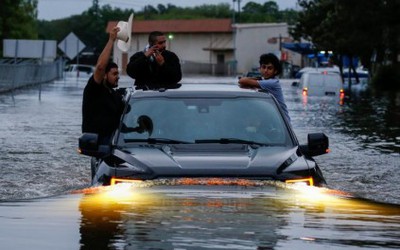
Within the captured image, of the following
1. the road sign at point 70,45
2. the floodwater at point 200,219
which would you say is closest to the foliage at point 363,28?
the road sign at point 70,45

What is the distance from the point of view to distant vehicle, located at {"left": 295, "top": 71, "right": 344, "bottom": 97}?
1705 inches

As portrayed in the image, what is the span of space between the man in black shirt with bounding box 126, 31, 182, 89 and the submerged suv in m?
1.69

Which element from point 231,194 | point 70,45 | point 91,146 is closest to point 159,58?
point 91,146

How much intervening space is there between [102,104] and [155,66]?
186cm

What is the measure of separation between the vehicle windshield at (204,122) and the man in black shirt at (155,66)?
220cm

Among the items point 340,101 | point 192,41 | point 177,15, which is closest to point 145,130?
point 340,101

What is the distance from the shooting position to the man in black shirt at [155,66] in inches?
485

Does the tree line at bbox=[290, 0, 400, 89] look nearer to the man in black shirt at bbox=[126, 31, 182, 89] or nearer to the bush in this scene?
the bush

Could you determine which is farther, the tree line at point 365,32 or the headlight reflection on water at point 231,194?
the tree line at point 365,32

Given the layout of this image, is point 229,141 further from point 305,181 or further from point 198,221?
point 198,221

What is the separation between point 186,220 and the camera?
19.0 feet

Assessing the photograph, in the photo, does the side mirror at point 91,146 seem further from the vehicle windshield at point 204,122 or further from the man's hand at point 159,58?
the man's hand at point 159,58

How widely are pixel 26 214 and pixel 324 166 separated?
1094 cm

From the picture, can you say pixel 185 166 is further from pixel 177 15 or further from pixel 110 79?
pixel 177 15
